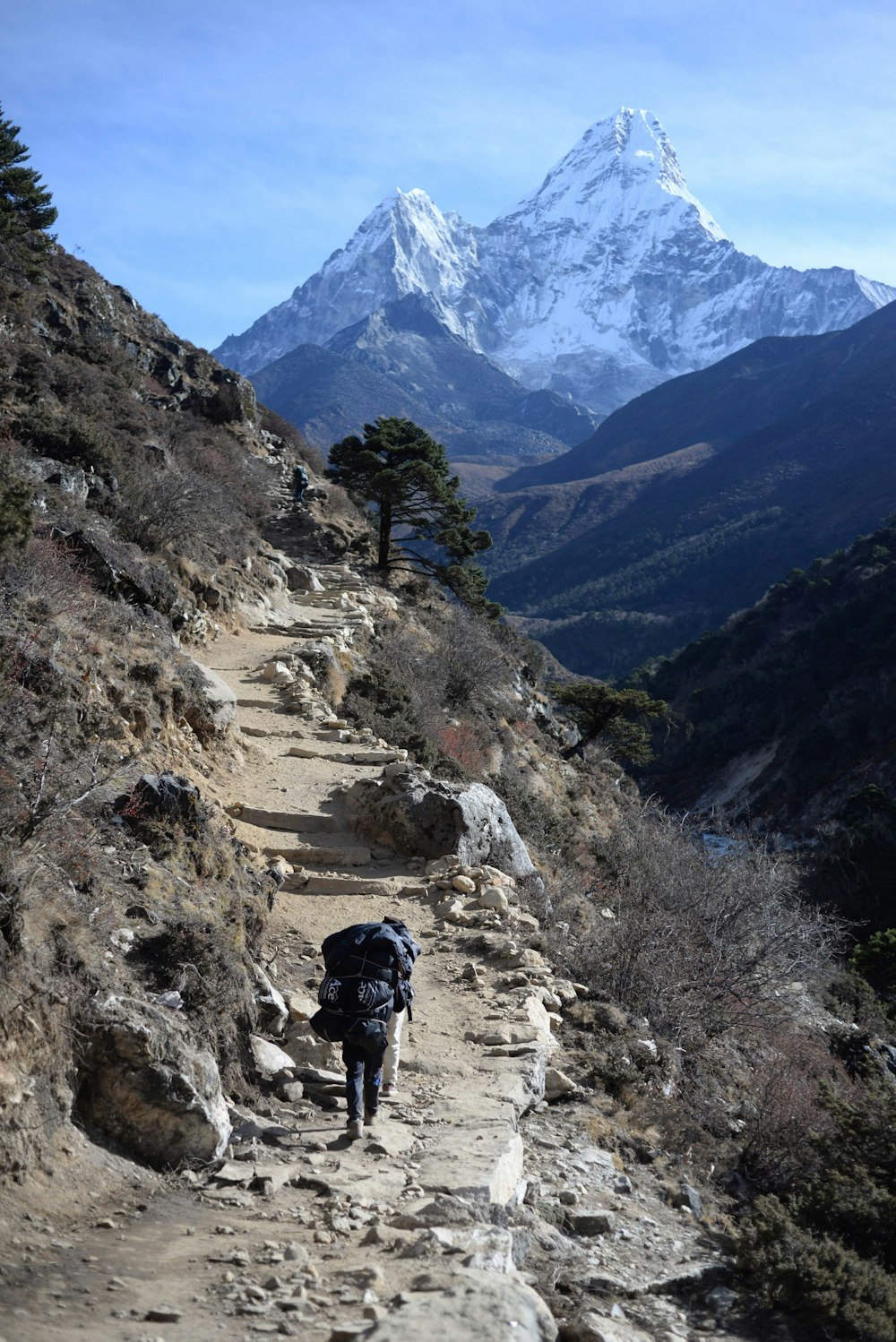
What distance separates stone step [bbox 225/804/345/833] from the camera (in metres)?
9.80

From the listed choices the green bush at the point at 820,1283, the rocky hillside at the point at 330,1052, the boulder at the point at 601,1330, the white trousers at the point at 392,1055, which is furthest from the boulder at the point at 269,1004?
the green bush at the point at 820,1283

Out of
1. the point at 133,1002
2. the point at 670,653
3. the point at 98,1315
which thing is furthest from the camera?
the point at 670,653

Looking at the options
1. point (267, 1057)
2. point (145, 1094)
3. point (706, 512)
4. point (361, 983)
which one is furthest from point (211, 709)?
point (706, 512)

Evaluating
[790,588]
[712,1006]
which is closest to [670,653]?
[790,588]

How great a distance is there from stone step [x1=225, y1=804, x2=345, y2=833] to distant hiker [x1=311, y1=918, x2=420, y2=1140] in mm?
4407

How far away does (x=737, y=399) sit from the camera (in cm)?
17500

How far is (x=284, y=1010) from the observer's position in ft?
19.6

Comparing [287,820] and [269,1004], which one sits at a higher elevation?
[287,820]

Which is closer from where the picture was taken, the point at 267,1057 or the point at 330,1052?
the point at 267,1057

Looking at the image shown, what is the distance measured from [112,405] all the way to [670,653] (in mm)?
72314

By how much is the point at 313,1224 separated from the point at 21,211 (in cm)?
2701

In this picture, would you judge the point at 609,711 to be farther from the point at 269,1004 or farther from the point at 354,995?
the point at 354,995

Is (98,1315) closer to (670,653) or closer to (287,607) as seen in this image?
(287,607)

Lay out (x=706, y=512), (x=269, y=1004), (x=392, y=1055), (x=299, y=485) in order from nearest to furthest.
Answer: (x=392, y=1055) < (x=269, y=1004) < (x=299, y=485) < (x=706, y=512)
